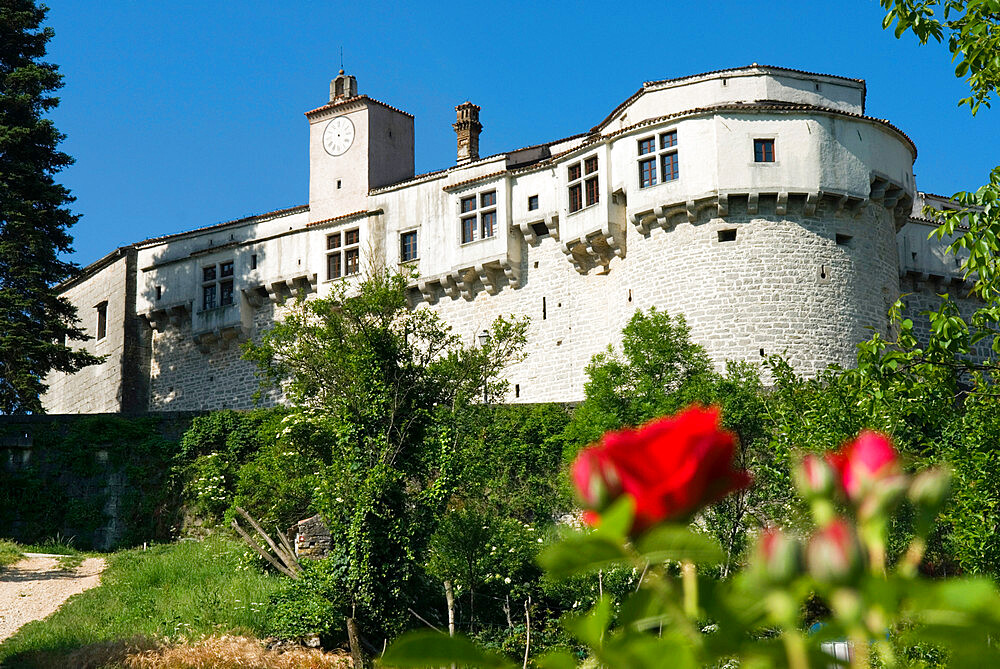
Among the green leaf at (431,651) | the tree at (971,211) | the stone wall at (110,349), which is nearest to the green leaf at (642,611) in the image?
the green leaf at (431,651)

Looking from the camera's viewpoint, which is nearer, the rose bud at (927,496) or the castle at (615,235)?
the rose bud at (927,496)

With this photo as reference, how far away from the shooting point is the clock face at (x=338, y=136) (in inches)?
1419

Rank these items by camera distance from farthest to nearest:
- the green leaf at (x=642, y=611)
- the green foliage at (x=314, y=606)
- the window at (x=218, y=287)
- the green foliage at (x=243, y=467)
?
the window at (x=218, y=287), the green foliage at (x=243, y=467), the green foliage at (x=314, y=606), the green leaf at (x=642, y=611)

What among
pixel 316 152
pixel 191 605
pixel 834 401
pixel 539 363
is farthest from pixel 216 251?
pixel 834 401

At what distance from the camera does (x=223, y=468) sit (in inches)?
955

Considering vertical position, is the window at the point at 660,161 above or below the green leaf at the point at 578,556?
above

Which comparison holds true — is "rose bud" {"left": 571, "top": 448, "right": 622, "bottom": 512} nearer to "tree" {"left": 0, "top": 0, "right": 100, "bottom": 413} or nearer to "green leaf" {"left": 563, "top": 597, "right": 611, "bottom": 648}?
"green leaf" {"left": 563, "top": 597, "right": 611, "bottom": 648}

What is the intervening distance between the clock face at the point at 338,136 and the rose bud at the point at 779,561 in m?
35.5

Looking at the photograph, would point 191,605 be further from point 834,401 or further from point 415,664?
point 415,664

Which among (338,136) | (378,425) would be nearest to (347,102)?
(338,136)

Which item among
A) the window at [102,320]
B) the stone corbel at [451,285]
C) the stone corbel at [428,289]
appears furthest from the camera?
the window at [102,320]

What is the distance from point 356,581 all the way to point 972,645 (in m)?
16.1

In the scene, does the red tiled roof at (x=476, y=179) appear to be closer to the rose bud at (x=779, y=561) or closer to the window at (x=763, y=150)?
the window at (x=763, y=150)

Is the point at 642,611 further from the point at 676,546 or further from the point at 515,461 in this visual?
the point at 515,461
